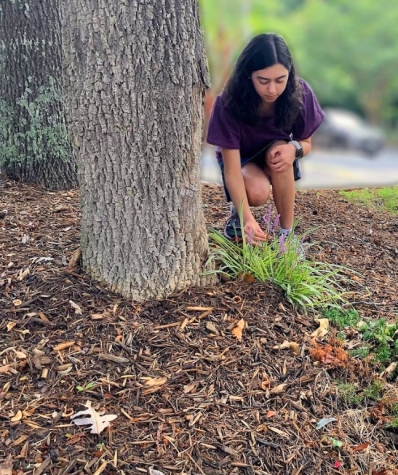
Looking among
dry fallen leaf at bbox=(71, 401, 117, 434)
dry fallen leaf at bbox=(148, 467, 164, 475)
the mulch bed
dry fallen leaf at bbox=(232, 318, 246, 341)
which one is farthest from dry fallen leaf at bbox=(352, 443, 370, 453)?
dry fallen leaf at bbox=(71, 401, 117, 434)

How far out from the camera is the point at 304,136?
2.79 metres

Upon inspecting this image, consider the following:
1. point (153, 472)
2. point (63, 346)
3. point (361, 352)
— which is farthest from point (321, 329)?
point (63, 346)

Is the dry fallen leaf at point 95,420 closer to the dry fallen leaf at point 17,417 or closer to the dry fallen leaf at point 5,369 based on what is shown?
the dry fallen leaf at point 17,417

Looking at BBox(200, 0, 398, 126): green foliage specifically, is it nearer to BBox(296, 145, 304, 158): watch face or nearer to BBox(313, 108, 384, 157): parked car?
BBox(313, 108, 384, 157): parked car

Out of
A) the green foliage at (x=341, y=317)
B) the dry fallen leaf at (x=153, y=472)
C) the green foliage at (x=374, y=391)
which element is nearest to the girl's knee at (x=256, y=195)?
the green foliage at (x=341, y=317)

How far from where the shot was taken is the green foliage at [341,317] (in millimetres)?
2402

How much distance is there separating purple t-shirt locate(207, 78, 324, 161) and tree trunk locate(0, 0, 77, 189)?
4.26 feet

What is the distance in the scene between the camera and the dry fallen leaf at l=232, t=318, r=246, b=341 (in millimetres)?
2107

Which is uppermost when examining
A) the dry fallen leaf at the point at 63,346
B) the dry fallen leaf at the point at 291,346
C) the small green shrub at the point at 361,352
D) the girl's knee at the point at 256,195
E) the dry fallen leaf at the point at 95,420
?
the girl's knee at the point at 256,195

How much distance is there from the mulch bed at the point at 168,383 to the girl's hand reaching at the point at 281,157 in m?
0.70

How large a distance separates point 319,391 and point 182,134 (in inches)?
48.5

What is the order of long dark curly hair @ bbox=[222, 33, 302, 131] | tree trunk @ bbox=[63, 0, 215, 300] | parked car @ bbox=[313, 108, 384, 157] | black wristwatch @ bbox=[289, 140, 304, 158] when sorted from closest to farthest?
1. tree trunk @ bbox=[63, 0, 215, 300]
2. long dark curly hair @ bbox=[222, 33, 302, 131]
3. black wristwatch @ bbox=[289, 140, 304, 158]
4. parked car @ bbox=[313, 108, 384, 157]

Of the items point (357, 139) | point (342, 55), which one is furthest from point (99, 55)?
point (357, 139)

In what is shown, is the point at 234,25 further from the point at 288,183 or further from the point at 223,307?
the point at 223,307
